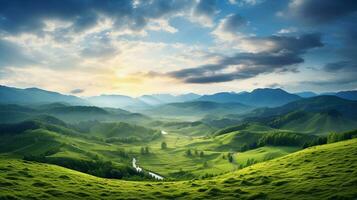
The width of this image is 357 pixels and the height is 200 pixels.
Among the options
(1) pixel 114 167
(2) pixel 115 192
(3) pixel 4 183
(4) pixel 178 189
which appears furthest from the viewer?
(1) pixel 114 167

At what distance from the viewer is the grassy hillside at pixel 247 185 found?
53719mm

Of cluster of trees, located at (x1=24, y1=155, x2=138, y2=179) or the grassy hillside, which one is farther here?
cluster of trees, located at (x1=24, y1=155, x2=138, y2=179)

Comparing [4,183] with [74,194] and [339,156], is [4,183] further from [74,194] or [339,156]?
[339,156]

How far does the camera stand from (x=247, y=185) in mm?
68750

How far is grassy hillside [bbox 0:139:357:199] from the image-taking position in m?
53.7

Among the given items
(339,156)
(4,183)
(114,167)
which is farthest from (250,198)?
(114,167)

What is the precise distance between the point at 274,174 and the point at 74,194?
4548cm

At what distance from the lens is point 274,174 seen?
74.4m

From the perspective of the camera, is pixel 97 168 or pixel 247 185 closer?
pixel 247 185

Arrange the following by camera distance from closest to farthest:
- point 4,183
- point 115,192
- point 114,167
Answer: point 4,183, point 115,192, point 114,167

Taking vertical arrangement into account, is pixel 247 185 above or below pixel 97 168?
above

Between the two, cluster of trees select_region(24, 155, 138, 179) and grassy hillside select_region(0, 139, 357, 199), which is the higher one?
grassy hillside select_region(0, 139, 357, 199)

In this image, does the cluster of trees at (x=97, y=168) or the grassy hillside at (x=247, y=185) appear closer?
the grassy hillside at (x=247, y=185)

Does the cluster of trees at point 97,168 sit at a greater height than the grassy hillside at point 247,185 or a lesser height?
lesser
